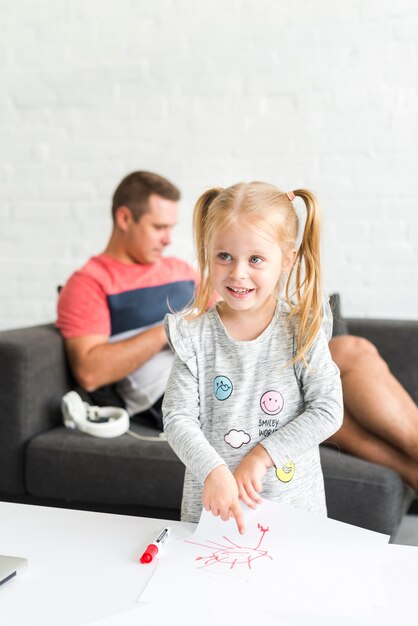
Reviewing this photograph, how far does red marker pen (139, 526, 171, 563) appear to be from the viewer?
945 millimetres

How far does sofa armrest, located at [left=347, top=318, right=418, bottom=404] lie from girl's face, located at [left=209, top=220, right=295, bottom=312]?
1258mm

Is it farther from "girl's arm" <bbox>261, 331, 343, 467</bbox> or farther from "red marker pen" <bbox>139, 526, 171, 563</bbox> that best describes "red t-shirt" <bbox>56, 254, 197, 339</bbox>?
"red marker pen" <bbox>139, 526, 171, 563</bbox>

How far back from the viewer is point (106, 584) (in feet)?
2.92

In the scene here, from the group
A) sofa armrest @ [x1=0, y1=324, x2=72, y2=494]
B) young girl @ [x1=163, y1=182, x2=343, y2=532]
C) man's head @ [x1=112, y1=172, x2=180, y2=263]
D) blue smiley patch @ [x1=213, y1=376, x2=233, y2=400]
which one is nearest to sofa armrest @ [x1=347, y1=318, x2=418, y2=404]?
man's head @ [x1=112, y1=172, x2=180, y2=263]

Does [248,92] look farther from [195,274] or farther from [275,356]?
[275,356]

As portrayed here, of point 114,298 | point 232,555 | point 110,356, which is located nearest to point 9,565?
point 232,555

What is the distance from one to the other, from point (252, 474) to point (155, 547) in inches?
7.0

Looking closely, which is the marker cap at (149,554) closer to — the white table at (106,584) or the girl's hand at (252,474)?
the white table at (106,584)

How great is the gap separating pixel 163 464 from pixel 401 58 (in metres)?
1.66

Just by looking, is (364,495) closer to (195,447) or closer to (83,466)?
(83,466)

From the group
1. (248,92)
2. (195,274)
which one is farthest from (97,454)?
(248,92)

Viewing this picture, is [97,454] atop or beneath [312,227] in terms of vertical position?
beneath

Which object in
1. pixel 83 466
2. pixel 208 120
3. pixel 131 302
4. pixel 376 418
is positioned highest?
pixel 208 120

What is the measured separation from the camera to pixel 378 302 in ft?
9.14
